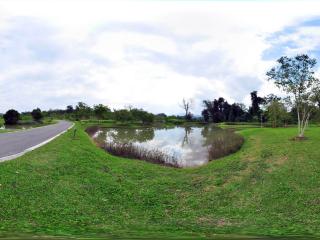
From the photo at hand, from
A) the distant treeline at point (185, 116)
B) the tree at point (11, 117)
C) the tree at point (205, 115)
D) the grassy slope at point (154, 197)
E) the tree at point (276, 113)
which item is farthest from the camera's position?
the tree at point (205, 115)

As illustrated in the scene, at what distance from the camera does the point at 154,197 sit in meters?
16.9

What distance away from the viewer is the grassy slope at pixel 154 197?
11.2 m

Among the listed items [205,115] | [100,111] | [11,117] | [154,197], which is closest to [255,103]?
[205,115]

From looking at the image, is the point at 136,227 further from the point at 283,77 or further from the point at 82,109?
the point at 82,109

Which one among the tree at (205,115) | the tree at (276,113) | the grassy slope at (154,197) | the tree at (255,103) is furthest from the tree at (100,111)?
the grassy slope at (154,197)

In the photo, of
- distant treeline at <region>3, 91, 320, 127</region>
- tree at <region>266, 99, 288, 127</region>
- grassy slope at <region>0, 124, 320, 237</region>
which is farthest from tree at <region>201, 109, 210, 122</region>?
grassy slope at <region>0, 124, 320, 237</region>

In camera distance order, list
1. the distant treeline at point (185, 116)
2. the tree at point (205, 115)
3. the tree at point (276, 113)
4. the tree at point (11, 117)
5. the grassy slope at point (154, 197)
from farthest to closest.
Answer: the tree at point (205, 115) → the distant treeline at point (185, 116) → the tree at point (11, 117) → the tree at point (276, 113) → the grassy slope at point (154, 197)

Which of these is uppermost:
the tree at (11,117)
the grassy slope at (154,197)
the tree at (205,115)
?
the tree at (205,115)

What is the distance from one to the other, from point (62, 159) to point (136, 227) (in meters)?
13.0

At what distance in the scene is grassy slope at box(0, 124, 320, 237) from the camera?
11199mm

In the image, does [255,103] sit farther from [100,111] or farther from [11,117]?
[11,117]

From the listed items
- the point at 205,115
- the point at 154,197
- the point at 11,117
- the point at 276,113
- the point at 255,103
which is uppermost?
the point at 255,103

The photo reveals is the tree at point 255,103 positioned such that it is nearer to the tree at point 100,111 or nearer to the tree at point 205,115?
the tree at point 205,115

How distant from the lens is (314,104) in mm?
41250
